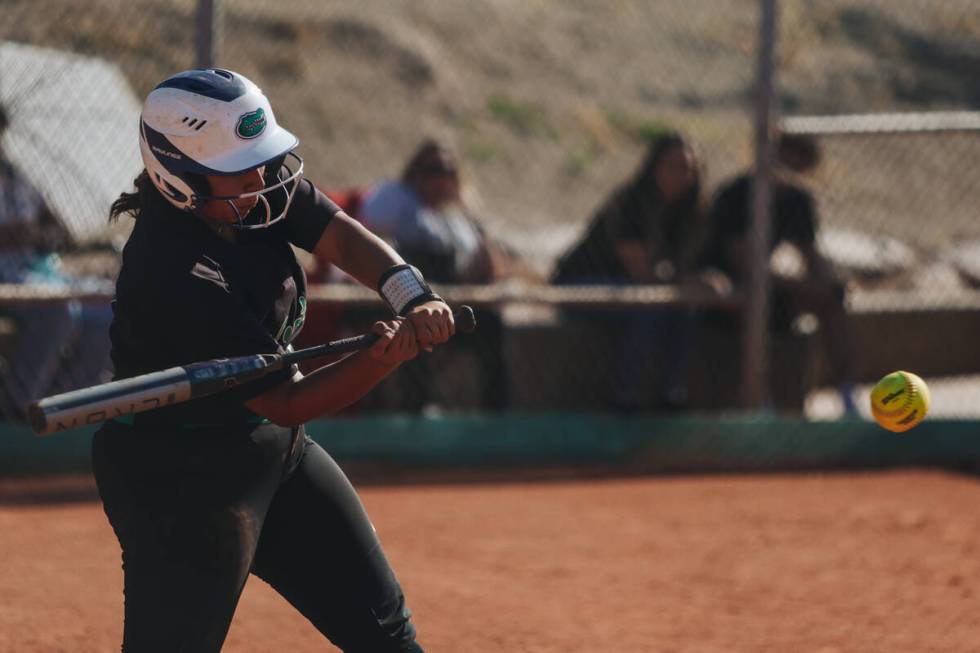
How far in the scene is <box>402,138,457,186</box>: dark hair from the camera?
25.6 ft

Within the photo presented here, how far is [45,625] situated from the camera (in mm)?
5078

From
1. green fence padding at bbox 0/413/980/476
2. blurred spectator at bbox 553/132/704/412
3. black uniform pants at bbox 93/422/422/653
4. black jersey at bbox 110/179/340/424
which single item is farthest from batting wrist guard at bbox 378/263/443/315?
blurred spectator at bbox 553/132/704/412

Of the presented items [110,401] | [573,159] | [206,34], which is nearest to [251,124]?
[110,401]

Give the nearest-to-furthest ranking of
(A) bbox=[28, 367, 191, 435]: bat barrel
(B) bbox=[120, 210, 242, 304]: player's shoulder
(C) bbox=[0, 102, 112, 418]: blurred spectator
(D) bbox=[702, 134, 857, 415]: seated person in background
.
Result: (A) bbox=[28, 367, 191, 435]: bat barrel
(B) bbox=[120, 210, 242, 304]: player's shoulder
(C) bbox=[0, 102, 112, 418]: blurred spectator
(D) bbox=[702, 134, 857, 415]: seated person in background

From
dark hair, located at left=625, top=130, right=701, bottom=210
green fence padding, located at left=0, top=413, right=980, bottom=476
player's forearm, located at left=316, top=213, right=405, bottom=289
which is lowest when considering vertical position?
player's forearm, located at left=316, top=213, right=405, bottom=289

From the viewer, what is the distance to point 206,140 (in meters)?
3.31

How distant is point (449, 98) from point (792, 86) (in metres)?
4.62

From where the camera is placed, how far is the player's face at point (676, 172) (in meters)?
8.04

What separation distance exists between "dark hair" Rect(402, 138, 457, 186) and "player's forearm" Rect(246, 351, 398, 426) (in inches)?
181

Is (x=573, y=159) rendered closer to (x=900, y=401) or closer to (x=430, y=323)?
(x=900, y=401)

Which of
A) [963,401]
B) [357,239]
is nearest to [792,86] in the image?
[963,401]

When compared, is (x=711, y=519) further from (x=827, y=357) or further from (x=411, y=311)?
(x=411, y=311)

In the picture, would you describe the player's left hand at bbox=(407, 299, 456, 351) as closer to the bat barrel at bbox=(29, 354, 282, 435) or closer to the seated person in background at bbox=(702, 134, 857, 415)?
the bat barrel at bbox=(29, 354, 282, 435)

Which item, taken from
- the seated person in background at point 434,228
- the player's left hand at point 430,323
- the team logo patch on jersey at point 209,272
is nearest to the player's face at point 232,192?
the team logo patch on jersey at point 209,272
